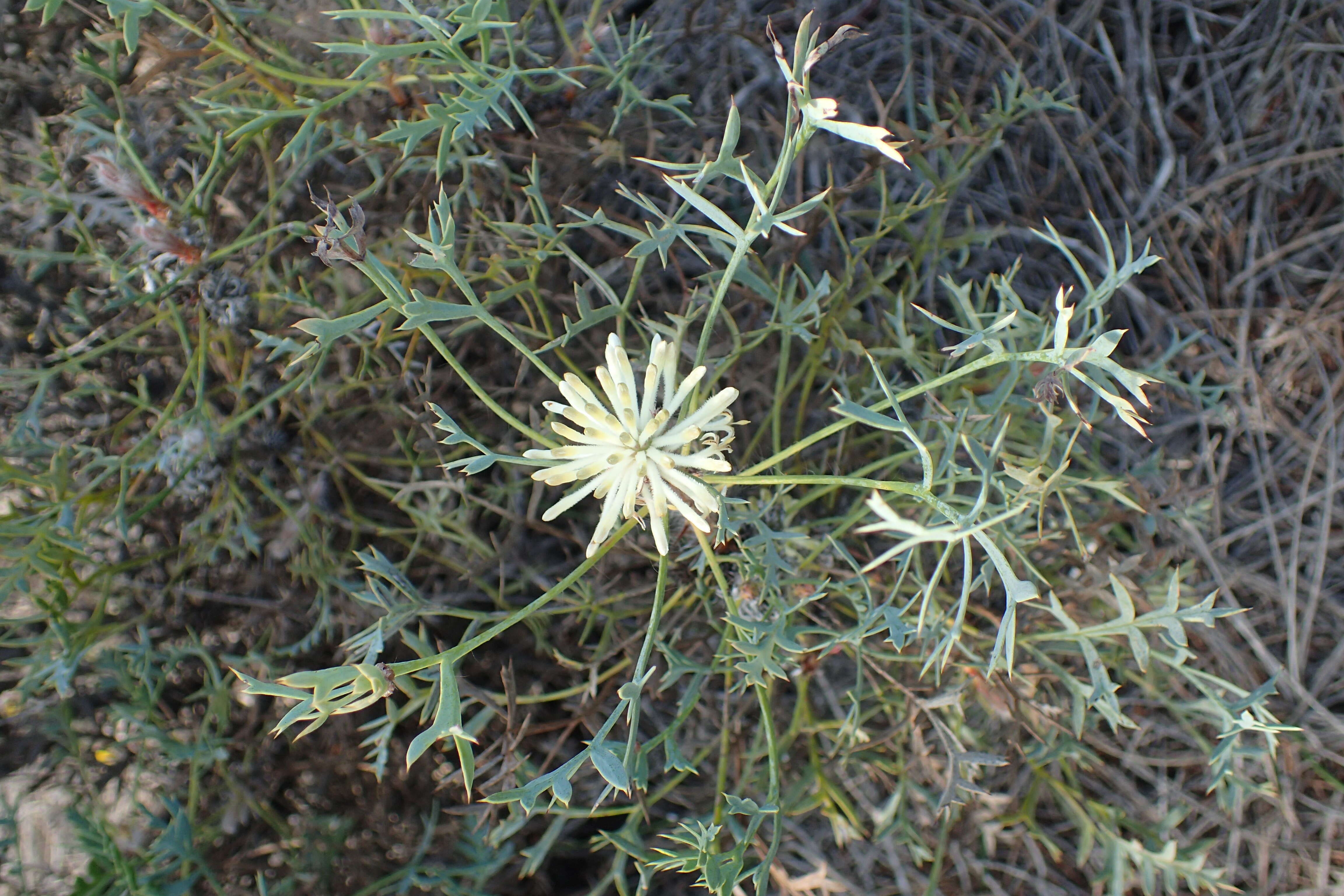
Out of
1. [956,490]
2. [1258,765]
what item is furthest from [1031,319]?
[1258,765]

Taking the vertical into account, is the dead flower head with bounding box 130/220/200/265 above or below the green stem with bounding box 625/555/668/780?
above

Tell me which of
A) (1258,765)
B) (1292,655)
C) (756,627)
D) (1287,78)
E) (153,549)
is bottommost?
(1258,765)

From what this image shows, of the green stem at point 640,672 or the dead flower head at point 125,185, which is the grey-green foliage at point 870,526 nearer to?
the green stem at point 640,672

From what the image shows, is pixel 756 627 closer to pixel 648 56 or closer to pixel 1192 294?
pixel 648 56

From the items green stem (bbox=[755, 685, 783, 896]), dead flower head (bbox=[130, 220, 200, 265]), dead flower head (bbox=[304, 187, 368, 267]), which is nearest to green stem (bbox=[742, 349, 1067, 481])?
green stem (bbox=[755, 685, 783, 896])

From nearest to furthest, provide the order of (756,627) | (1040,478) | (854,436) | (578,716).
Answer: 1. (756,627)
2. (1040,478)
3. (578,716)
4. (854,436)

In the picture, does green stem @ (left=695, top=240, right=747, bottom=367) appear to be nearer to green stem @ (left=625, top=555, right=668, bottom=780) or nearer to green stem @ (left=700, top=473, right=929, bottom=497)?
green stem @ (left=700, top=473, right=929, bottom=497)

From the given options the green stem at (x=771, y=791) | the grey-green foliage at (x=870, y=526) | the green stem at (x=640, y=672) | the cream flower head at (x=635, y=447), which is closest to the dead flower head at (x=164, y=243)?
the grey-green foliage at (x=870, y=526)
